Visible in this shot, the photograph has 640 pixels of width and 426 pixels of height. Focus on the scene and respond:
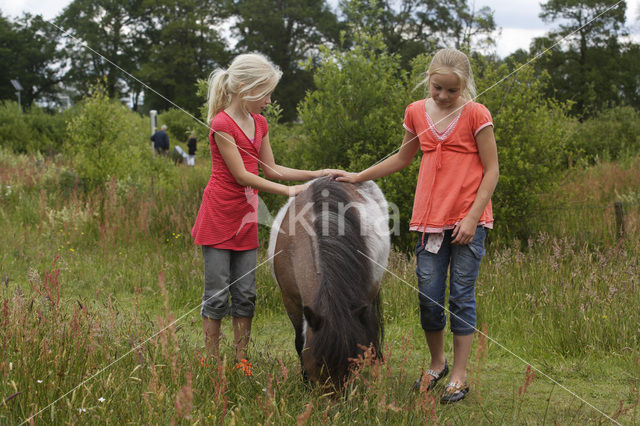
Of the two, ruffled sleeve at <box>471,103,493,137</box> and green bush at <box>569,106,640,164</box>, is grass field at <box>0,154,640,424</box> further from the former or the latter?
green bush at <box>569,106,640,164</box>

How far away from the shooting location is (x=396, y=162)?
3.75 m

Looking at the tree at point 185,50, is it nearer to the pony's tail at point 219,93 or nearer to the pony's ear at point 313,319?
the pony's tail at point 219,93

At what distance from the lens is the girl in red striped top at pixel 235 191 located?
3.40 meters

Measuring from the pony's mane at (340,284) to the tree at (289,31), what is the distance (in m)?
37.4

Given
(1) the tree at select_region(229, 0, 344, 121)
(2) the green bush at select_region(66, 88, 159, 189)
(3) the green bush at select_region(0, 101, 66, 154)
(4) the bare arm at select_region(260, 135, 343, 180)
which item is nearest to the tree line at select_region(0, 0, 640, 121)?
(1) the tree at select_region(229, 0, 344, 121)

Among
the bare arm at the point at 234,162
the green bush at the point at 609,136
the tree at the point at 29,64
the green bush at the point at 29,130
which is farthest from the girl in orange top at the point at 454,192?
the tree at the point at 29,64

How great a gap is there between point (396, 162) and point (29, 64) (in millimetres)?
47764

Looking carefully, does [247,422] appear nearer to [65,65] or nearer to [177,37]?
[177,37]

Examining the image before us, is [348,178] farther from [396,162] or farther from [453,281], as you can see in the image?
[453,281]

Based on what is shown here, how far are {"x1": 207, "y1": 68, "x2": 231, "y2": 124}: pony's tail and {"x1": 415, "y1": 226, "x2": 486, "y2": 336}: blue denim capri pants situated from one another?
5.20 ft

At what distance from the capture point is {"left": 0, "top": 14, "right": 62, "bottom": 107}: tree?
38156 millimetres

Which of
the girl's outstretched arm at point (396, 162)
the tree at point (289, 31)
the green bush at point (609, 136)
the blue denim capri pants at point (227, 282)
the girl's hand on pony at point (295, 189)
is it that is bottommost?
the blue denim capri pants at point (227, 282)

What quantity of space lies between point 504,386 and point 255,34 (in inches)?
1633

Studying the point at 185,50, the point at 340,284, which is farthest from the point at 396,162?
the point at 185,50
